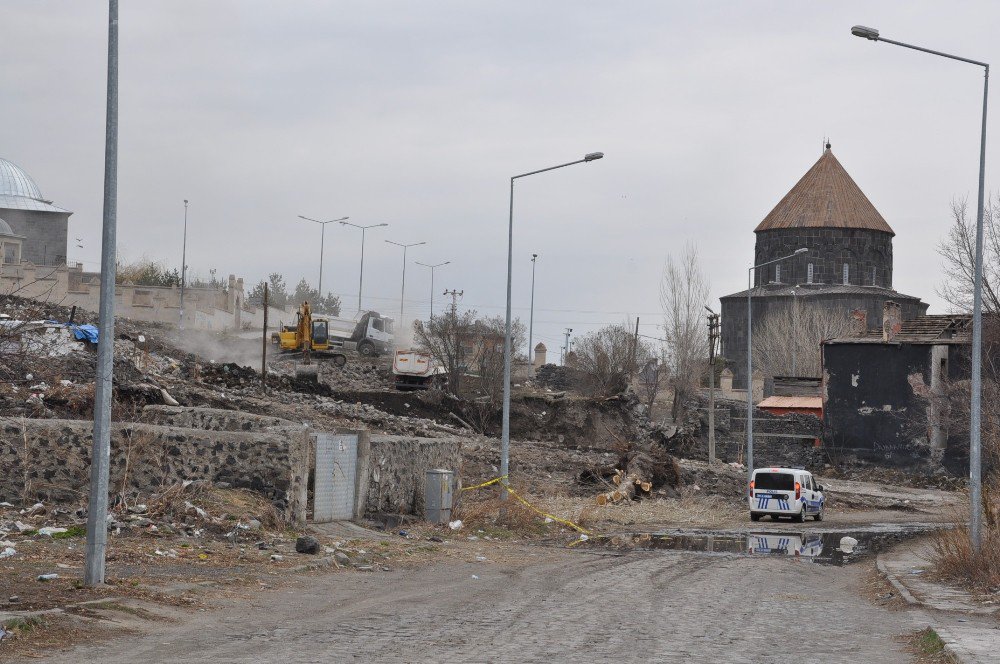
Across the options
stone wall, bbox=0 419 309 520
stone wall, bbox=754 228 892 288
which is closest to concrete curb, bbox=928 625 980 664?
stone wall, bbox=0 419 309 520

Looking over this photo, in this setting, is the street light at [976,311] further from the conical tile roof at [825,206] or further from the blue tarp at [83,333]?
the conical tile roof at [825,206]

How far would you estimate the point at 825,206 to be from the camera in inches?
3777

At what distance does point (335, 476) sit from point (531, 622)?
995 cm

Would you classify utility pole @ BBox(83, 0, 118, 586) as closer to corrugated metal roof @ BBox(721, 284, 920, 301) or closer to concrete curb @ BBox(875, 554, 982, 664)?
concrete curb @ BBox(875, 554, 982, 664)

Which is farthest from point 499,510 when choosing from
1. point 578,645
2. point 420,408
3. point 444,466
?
point 420,408

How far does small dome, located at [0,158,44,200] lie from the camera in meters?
93.0

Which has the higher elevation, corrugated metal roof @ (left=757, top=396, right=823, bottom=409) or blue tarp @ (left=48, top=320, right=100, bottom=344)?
blue tarp @ (left=48, top=320, right=100, bottom=344)

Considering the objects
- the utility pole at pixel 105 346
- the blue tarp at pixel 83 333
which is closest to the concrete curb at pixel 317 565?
the utility pole at pixel 105 346

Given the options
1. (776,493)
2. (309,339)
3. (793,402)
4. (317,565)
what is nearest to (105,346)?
(317,565)

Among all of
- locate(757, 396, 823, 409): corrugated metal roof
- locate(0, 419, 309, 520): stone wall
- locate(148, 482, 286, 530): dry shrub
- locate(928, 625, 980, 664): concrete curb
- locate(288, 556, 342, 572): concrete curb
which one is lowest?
locate(288, 556, 342, 572): concrete curb

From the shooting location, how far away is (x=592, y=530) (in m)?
28.1

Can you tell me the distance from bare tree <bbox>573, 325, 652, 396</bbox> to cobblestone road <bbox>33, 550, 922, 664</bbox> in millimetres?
47510

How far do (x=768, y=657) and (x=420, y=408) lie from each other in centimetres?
4306

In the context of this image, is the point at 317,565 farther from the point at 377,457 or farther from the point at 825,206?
the point at 825,206
